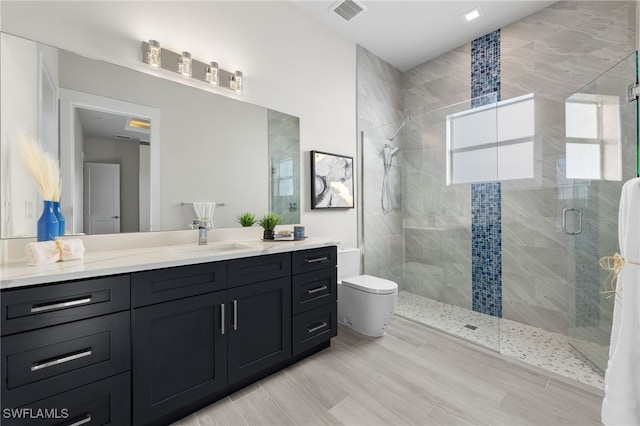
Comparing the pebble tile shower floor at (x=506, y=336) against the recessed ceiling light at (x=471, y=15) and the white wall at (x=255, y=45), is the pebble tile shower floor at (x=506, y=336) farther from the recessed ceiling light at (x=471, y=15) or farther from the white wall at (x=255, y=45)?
the recessed ceiling light at (x=471, y=15)

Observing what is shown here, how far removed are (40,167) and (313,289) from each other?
1.68m

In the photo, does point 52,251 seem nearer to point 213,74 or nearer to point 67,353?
point 67,353

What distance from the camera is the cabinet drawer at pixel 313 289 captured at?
1872 millimetres

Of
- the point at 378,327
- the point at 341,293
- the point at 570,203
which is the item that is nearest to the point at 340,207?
the point at 341,293

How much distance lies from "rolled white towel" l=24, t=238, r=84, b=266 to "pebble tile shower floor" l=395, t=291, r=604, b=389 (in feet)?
8.71

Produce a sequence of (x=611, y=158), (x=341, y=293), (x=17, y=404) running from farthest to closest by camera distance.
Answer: (x=341, y=293), (x=611, y=158), (x=17, y=404)

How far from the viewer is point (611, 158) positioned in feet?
6.01

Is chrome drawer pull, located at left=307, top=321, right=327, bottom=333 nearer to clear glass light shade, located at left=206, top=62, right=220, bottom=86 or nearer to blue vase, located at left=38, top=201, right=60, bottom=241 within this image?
blue vase, located at left=38, top=201, right=60, bottom=241

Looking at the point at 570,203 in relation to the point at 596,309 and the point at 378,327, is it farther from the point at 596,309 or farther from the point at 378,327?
the point at 378,327

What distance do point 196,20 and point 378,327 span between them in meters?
2.75

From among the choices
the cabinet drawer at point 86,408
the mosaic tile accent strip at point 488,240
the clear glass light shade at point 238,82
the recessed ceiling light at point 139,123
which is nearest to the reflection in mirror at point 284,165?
the clear glass light shade at point 238,82

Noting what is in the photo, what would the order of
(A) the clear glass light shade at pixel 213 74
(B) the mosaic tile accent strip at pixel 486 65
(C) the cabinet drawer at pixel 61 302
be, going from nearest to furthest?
(C) the cabinet drawer at pixel 61 302 → (A) the clear glass light shade at pixel 213 74 → (B) the mosaic tile accent strip at pixel 486 65
